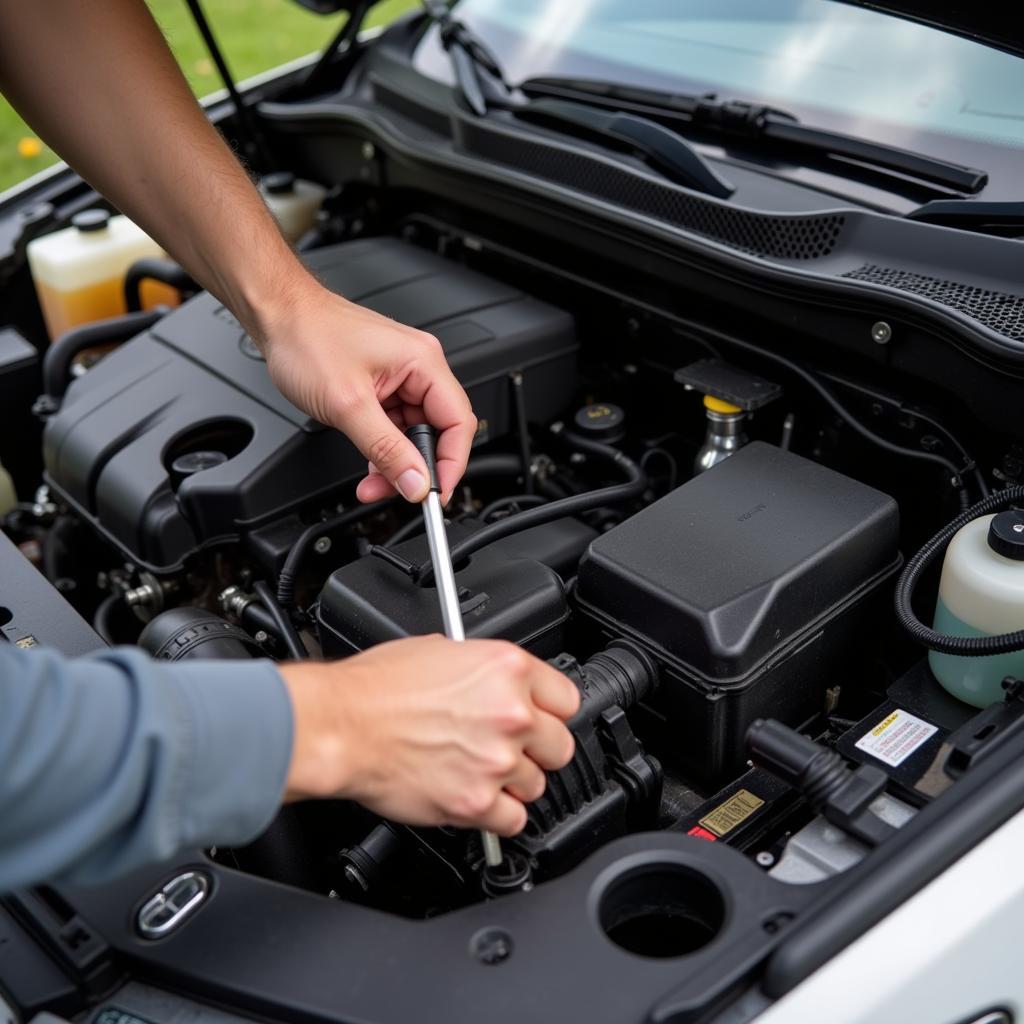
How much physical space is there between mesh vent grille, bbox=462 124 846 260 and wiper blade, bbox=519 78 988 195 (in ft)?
0.52

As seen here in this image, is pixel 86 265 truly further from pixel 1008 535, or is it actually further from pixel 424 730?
pixel 1008 535

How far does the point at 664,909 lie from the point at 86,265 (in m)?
1.56

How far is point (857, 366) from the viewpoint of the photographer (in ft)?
4.54

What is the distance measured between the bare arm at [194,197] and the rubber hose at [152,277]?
0.43 metres

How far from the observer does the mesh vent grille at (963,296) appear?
120cm

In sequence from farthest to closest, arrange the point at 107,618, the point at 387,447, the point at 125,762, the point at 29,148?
1. the point at 29,148
2. the point at 107,618
3. the point at 387,447
4. the point at 125,762

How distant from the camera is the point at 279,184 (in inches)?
84.5

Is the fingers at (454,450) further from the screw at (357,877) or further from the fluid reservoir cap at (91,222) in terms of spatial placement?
the fluid reservoir cap at (91,222)

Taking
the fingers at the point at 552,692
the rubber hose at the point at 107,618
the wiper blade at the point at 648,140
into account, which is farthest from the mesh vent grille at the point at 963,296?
the rubber hose at the point at 107,618

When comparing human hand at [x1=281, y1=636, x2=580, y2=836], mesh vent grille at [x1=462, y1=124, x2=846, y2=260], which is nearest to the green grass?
mesh vent grille at [x1=462, y1=124, x2=846, y2=260]

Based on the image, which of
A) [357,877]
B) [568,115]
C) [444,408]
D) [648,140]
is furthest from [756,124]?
[357,877]

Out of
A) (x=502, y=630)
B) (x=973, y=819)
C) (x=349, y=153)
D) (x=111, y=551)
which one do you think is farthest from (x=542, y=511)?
(x=349, y=153)

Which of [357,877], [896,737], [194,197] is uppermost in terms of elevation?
[194,197]

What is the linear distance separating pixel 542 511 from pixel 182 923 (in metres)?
0.57
